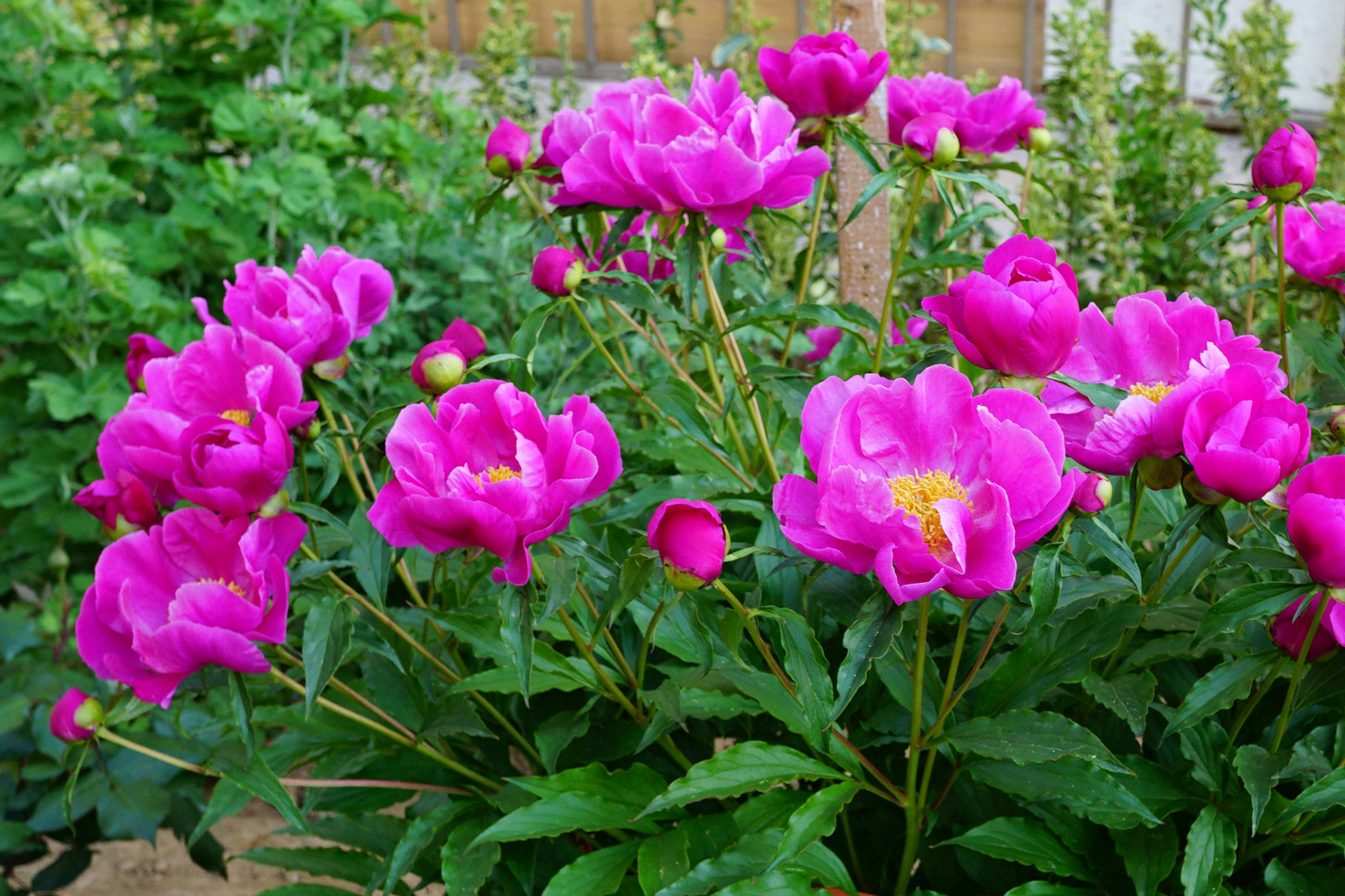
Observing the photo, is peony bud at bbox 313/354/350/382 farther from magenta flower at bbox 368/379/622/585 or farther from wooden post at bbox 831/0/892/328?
wooden post at bbox 831/0/892/328

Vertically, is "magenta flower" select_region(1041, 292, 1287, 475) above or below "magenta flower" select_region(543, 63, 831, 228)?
below

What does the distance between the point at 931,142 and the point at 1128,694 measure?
0.44 m

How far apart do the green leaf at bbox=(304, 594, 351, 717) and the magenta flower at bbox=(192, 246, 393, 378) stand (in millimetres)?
211

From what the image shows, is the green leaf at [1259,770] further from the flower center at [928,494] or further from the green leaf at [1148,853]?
the flower center at [928,494]

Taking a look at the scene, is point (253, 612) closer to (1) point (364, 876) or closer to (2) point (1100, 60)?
(1) point (364, 876)

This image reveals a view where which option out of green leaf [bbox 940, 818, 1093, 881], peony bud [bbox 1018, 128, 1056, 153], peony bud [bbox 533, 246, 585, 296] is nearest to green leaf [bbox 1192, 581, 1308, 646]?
green leaf [bbox 940, 818, 1093, 881]

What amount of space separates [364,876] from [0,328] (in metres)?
1.64

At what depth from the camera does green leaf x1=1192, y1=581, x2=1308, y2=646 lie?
24.6 inches

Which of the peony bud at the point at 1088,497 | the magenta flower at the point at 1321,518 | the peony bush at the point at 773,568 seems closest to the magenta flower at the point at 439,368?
the peony bush at the point at 773,568

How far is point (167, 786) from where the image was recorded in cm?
146

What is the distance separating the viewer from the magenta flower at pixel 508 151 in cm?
97

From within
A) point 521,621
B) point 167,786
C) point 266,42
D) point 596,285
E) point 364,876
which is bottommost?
point 167,786

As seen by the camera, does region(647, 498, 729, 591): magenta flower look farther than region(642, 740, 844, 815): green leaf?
No

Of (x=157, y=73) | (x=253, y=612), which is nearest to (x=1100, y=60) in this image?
(x=157, y=73)
